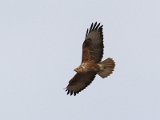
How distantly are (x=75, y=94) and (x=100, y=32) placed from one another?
1.96 m

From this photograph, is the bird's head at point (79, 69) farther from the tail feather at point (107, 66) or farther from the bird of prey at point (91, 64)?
the tail feather at point (107, 66)

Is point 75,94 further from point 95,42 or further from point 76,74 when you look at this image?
point 95,42

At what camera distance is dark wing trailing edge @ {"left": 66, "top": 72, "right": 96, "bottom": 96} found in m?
11.6

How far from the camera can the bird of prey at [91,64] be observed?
36.8 feet

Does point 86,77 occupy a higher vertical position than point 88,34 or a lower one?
lower

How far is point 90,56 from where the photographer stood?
1141cm

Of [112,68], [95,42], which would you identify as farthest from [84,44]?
[112,68]

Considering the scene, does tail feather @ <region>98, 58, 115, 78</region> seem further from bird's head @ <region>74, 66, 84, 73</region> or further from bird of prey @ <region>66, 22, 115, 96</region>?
bird's head @ <region>74, 66, 84, 73</region>

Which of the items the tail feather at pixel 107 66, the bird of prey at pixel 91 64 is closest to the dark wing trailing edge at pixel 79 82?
the bird of prey at pixel 91 64

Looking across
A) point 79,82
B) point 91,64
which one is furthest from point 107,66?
point 79,82

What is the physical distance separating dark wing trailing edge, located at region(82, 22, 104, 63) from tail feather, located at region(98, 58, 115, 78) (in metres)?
0.23

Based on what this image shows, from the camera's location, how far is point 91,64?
11.3m

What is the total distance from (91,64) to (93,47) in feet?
1.69

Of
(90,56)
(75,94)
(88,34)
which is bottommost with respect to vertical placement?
(75,94)
